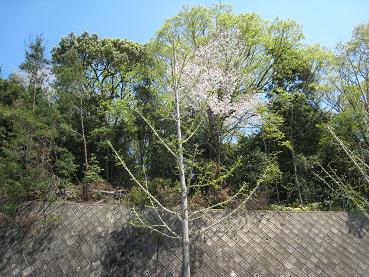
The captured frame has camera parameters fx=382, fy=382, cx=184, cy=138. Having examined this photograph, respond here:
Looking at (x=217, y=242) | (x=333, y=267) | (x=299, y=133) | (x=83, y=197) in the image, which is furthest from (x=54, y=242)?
(x=299, y=133)

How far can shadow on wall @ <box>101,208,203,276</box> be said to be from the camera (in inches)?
414

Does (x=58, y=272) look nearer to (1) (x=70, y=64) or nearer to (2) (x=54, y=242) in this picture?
(2) (x=54, y=242)

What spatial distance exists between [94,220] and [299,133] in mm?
12197

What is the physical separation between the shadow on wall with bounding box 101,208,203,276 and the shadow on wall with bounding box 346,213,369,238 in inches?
194

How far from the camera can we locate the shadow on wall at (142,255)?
10.5 metres

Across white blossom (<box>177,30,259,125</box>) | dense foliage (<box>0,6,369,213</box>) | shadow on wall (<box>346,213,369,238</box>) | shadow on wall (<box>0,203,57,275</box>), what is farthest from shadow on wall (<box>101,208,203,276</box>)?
white blossom (<box>177,30,259,125</box>)

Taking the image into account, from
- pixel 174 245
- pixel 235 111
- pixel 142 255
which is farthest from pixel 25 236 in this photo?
pixel 235 111

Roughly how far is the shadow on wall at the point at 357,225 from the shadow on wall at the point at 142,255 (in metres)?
4.93

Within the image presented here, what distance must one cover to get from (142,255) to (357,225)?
22.3 feet

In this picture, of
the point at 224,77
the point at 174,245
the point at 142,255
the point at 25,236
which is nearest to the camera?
the point at 142,255

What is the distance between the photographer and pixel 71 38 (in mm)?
23312

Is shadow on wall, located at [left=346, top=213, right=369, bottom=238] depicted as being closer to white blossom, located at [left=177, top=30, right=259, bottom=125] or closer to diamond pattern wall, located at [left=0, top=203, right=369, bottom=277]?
diamond pattern wall, located at [left=0, top=203, right=369, bottom=277]

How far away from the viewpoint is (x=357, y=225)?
39.7 ft

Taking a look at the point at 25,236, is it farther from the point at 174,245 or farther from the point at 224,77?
the point at 224,77
